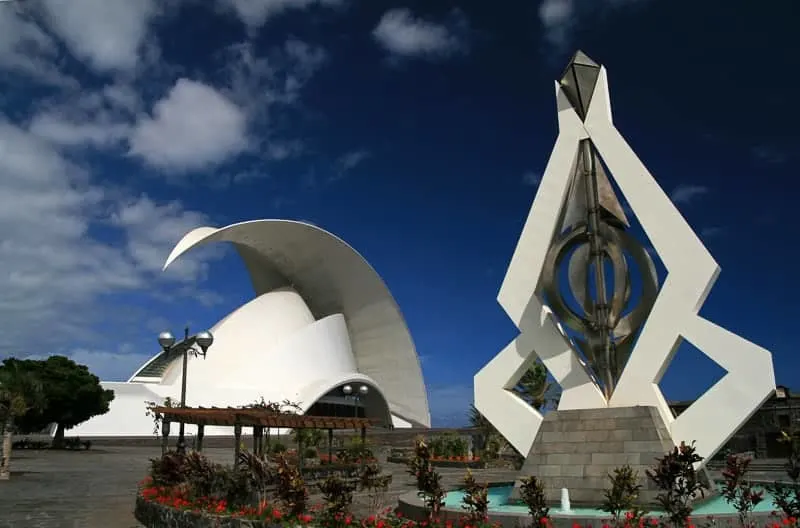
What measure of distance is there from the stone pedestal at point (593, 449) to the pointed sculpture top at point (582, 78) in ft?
17.1

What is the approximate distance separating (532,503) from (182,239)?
1202 inches

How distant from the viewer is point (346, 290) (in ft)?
142

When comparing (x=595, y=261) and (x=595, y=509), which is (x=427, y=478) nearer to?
(x=595, y=509)

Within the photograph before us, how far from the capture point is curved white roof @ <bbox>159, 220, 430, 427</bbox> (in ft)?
130

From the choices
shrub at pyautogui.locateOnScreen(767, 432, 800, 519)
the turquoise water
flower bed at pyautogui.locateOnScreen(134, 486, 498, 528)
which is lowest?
the turquoise water

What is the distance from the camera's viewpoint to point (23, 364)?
29250 millimetres

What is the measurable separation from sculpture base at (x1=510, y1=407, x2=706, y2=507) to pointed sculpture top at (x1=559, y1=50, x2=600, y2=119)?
17.1 feet

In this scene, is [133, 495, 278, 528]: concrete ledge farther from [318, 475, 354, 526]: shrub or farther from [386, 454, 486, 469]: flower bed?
[386, 454, 486, 469]: flower bed

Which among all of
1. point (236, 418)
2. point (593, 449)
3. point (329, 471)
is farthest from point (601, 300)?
point (329, 471)

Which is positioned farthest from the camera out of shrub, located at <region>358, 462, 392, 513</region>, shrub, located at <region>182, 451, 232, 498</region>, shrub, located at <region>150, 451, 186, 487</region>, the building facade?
the building facade

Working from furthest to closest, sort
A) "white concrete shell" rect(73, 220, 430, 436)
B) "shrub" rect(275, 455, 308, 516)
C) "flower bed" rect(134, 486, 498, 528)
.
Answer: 1. "white concrete shell" rect(73, 220, 430, 436)
2. "shrub" rect(275, 455, 308, 516)
3. "flower bed" rect(134, 486, 498, 528)

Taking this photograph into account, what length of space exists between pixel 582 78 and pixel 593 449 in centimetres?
626

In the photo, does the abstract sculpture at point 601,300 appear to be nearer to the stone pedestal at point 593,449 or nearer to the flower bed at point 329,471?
the stone pedestal at point 593,449

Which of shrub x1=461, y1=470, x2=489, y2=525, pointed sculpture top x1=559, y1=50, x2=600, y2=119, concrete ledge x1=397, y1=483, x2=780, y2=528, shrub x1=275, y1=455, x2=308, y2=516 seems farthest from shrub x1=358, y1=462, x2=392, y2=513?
pointed sculpture top x1=559, y1=50, x2=600, y2=119
